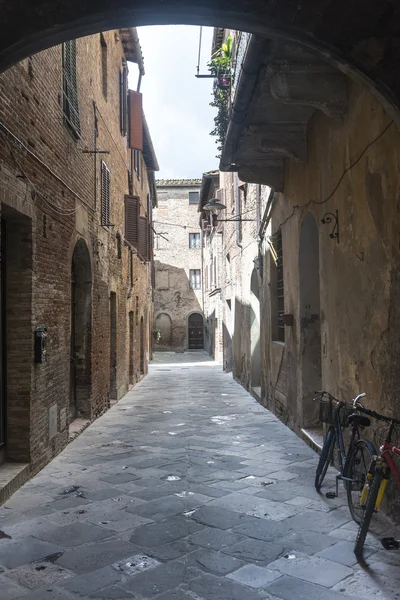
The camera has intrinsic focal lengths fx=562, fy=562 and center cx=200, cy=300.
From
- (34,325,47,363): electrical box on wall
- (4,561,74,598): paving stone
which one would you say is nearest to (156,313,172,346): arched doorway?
(34,325,47,363): electrical box on wall

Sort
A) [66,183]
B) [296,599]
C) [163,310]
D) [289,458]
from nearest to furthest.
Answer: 1. [296,599]
2. [289,458]
3. [66,183]
4. [163,310]

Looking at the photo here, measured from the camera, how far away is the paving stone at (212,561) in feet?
11.6

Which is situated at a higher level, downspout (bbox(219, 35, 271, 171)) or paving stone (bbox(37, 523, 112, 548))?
downspout (bbox(219, 35, 271, 171))

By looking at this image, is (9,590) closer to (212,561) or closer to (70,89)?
(212,561)

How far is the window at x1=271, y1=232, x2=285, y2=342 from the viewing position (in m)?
10.3

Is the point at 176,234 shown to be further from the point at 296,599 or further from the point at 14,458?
the point at 296,599

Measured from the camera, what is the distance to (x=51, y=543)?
4008mm

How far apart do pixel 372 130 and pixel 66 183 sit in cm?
440

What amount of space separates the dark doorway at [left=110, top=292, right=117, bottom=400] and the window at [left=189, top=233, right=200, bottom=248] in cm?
2599

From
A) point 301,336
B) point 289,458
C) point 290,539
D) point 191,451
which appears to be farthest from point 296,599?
point 301,336

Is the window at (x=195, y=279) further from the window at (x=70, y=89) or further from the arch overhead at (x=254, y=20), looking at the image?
the arch overhead at (x=254, y=20)

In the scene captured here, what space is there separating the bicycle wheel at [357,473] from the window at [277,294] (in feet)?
19.0

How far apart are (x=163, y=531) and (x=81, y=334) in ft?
17.9

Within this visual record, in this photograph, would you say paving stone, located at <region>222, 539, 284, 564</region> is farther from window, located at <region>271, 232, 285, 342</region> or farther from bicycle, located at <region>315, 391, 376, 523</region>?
window, located at <region>271, 232, 285, 342</region>
